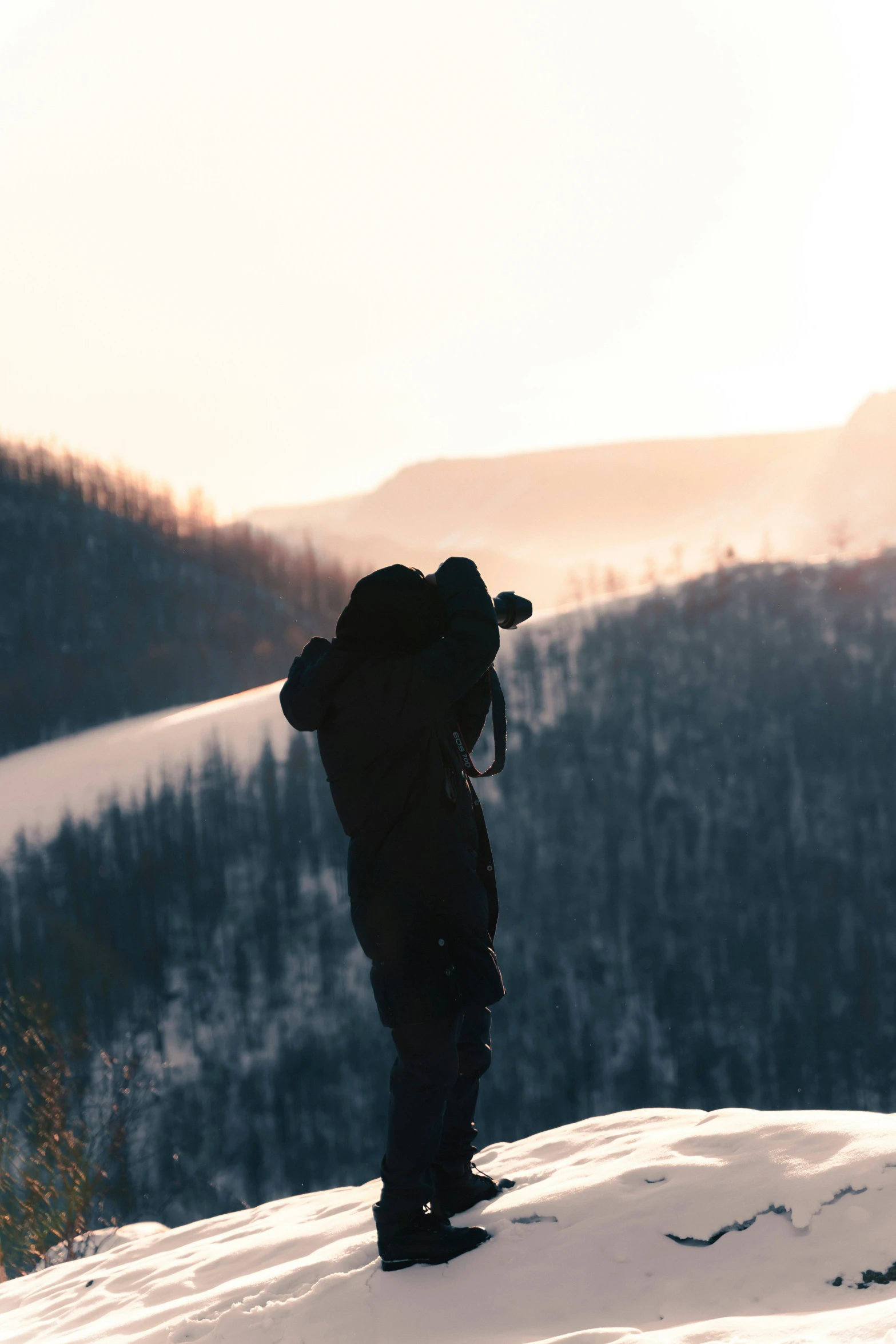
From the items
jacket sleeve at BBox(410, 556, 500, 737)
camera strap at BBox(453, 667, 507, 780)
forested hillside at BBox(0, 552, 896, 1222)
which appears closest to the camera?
jacket sleeve at BBox(410, 556, 500, 737)

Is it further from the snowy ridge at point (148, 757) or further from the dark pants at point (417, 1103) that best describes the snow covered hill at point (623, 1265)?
the snowy ridge at point (148, 757)

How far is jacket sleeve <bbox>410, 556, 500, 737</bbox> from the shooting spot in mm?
3234

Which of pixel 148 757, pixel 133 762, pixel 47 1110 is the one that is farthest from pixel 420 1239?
pixel 133 762

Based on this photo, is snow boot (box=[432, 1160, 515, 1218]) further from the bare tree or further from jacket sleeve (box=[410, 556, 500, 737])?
the bare tree

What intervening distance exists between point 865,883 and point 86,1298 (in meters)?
29.1

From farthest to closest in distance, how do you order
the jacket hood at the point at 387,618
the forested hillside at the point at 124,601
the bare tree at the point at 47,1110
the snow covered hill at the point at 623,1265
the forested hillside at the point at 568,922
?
1. the forested hillside at the point at 124,601
2. the forested hillside at the point at 568,922
3. the bare tree at the point at 47,1110
4. the jacket hood at the point at 387,618
5. the snow covered hill at the point at 623,1265

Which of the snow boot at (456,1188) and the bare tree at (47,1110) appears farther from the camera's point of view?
the bare tree at (47,1110)

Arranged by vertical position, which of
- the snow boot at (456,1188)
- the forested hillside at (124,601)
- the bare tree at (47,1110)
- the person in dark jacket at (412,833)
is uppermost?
the forested hillside at (124,601)

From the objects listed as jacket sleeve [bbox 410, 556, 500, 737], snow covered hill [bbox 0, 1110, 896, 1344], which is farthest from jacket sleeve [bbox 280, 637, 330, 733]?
snow covered hill [bbox 0, 1110, 896, 1344]

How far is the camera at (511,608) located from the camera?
11.8 feet

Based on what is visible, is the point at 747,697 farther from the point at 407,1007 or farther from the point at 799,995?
the point at 407,1007

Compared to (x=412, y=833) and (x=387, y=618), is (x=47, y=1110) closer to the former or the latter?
(x=412, y=833)

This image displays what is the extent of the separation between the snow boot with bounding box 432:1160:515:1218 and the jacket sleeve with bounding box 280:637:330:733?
1774 millimetres

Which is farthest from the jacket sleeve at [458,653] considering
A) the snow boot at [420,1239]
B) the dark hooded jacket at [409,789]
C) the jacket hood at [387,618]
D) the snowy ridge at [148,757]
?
the snowy ridge at [148,757]
